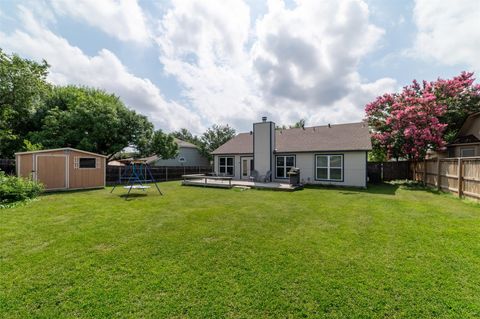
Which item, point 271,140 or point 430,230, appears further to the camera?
point 271,140

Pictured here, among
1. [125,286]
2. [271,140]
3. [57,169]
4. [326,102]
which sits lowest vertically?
[125,286]

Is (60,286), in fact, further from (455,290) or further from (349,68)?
(349,68)

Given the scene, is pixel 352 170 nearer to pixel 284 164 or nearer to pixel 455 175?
pixel 284 164

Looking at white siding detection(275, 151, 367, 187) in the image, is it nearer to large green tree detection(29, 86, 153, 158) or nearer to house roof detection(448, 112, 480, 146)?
house roof detection(448, 112, 480, 146)

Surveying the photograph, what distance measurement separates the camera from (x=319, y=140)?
49.1 ft

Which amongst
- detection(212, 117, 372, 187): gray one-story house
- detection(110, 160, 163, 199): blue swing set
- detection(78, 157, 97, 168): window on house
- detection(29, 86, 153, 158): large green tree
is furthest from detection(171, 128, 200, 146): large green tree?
detection(78, 157, 97, 168): window on house

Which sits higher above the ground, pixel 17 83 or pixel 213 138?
pixel 17 83

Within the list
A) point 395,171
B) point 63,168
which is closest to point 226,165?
point 63,168

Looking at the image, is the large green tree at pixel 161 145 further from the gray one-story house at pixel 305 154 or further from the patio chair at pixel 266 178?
the patio chair at pixel 266 178

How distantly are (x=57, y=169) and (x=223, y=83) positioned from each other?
11015mm

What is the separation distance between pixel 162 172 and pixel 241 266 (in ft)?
55.3

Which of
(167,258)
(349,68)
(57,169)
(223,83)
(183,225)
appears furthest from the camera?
(223,83)

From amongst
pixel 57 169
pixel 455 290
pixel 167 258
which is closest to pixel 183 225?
pixel 167 258

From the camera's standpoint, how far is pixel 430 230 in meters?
4.85
